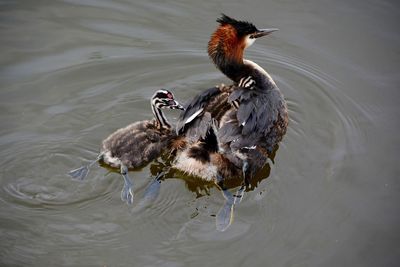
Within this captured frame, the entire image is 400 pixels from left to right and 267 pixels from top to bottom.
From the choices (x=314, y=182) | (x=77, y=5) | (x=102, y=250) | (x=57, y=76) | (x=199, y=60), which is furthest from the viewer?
(x=77, y=5)

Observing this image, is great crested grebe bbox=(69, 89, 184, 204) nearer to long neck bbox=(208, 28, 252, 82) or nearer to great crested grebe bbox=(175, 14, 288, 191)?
great crested grebe bbox=(175, 14, 288, 191)

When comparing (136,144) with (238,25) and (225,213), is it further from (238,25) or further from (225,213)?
(238,25)

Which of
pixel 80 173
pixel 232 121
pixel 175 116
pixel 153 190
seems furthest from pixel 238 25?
pixel 80 173

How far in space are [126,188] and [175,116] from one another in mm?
1188

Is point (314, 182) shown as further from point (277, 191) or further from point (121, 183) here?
point (121, 183)

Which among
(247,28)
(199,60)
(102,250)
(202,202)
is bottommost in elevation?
(102,250)

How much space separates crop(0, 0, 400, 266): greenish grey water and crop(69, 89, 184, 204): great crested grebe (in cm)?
10

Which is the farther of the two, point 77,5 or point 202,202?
point 77,5

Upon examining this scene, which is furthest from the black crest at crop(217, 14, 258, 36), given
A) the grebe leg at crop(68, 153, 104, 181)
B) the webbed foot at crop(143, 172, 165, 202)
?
the grebe leg at crop(68, 153, 104, 181)

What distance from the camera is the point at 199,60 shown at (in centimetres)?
578

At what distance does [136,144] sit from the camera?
4.27m

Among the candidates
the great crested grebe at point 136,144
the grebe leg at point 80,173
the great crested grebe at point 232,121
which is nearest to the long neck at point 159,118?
the great crested grebe at point 136,144

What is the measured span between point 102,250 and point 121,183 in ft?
2.12

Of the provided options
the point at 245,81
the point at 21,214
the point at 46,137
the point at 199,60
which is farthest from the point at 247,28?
the point at 21,214
